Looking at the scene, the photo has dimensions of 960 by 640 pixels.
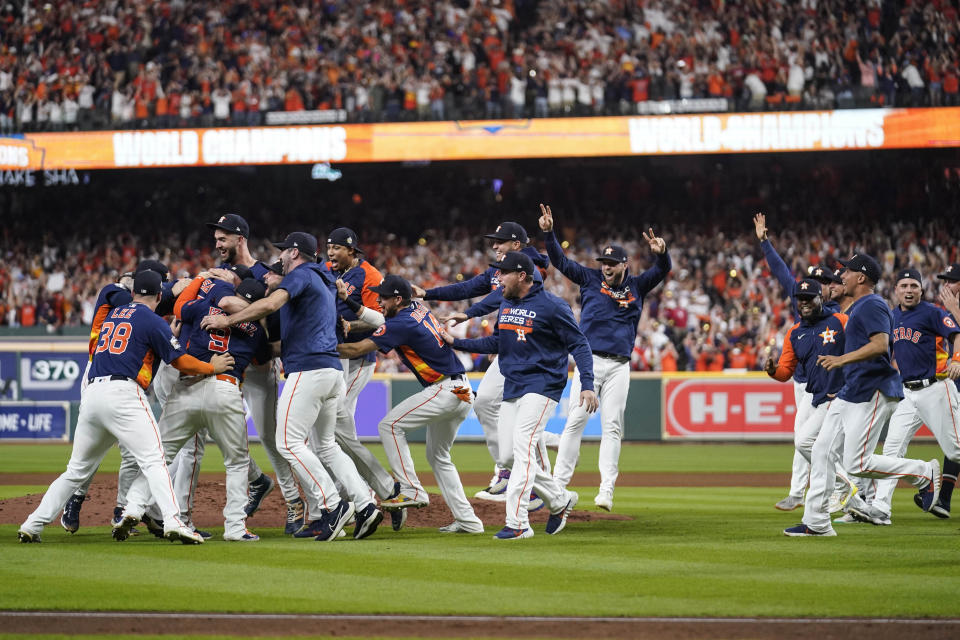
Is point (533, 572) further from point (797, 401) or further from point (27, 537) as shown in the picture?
point (797, 401)

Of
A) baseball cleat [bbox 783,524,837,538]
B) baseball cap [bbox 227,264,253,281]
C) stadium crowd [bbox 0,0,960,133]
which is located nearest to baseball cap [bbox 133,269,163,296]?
baseball cap [bbox 227,264,253,281]

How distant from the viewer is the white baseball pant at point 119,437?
7957mm

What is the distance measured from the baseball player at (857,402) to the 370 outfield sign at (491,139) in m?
16.0

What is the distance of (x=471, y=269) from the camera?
26.6m

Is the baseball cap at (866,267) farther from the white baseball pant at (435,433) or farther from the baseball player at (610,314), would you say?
the white baseball pant at (435,433)

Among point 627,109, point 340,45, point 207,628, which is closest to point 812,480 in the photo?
point 207,628

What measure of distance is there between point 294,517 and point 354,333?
5.25 ft

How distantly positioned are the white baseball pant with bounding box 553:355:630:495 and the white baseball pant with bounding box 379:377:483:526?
1.03 m

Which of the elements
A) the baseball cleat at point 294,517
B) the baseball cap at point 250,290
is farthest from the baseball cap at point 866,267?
the baseball cleat at point 294,517

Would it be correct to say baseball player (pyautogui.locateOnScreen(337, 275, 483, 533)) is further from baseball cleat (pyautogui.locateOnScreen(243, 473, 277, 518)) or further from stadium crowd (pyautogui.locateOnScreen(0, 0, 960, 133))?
stadium crowd (pyautogui.locateOnScreen(0, 0, 960, 133))

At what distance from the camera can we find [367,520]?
8625 mm

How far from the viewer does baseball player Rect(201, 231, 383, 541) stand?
8.41 metres

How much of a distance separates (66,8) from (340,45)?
288 inches

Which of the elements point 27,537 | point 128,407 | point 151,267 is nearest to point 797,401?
point 151,267
